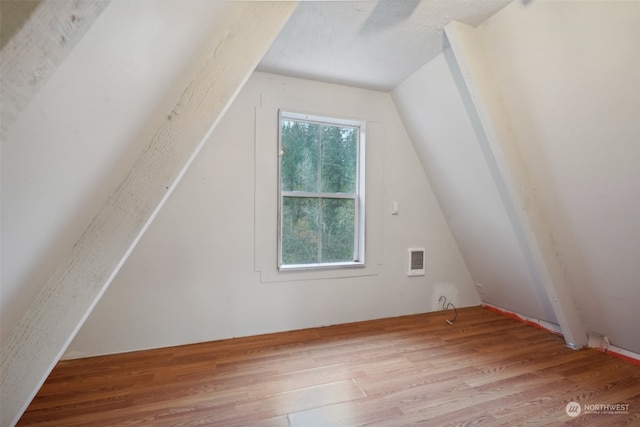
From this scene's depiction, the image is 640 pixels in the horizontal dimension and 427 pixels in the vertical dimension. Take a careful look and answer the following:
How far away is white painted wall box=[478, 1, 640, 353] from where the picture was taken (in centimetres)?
132

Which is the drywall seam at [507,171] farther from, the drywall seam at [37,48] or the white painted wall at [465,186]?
the drywall seam at [37,48]

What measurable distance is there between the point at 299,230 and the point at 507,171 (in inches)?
70.1

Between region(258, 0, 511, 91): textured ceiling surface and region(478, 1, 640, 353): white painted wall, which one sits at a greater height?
region(258, 0, 511, 91): textured ceiling surface

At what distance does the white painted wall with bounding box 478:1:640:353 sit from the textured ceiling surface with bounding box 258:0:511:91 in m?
0.30

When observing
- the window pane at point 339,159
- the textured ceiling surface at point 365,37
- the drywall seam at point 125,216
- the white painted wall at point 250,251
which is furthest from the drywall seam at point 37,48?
the window pane at point 339,159

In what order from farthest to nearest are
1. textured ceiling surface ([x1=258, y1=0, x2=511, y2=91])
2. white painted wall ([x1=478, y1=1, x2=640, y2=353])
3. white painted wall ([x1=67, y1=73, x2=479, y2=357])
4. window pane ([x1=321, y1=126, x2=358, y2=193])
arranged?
window pane ([x1=321, y1=126, x2=358, y2=193]), white painted wall ([x1=67, y1=73, x2=479, y2=357]), textured ceiling surface ([x1=258, y1=0, x2=511, y2=91]), white painted wall ([x1=478, y1=1, x2=640, y2=353])

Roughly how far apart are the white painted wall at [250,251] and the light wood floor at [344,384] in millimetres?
216

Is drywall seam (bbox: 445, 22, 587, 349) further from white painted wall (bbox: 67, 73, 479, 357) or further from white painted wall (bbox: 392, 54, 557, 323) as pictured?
white painted wall (bbox: 67, 73, 479, 357)

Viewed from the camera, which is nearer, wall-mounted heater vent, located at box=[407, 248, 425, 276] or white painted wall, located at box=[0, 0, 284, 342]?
white painted wall, located at box=[0, 0, 284, 342]

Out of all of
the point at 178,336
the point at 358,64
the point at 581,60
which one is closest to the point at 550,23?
the point at 581,60

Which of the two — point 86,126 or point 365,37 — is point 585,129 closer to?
point 365,37

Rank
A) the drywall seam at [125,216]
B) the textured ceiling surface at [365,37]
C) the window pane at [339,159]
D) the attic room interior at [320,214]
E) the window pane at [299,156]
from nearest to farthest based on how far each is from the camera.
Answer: the attic room interior at [320,214], the drywall seam at [125,216], the textured ceiling surface at [365,37], the window pane at [299,156], the window pane at [339,159]

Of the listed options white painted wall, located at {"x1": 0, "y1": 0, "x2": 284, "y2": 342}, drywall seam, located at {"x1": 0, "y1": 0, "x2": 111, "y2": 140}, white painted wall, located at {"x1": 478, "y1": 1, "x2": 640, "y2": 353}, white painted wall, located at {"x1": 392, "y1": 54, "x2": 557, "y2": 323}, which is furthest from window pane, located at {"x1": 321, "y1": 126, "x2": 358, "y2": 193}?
drywall seam, located at {"x1": 0, "y1": 0, "x2": 111, "y2": 140}

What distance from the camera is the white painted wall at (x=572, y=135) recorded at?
134 cm
